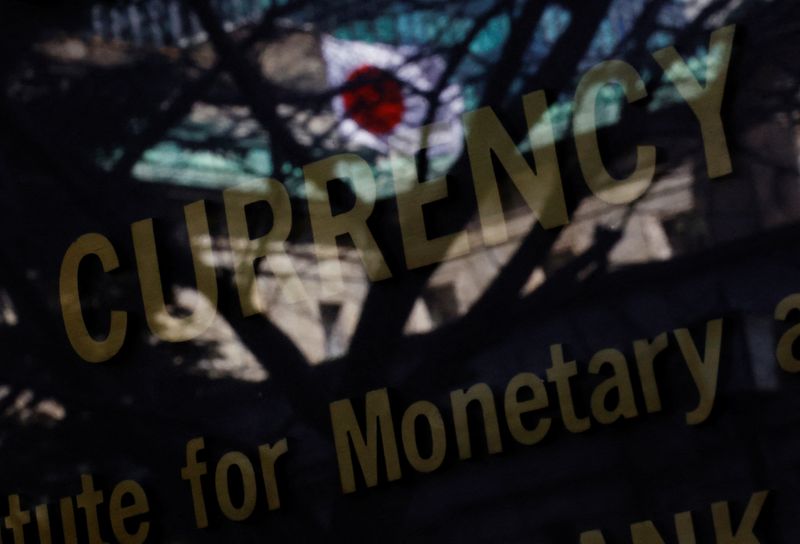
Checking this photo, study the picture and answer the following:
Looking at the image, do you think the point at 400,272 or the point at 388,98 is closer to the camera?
the point at 400,272

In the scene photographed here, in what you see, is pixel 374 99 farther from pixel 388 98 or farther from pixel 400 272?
pixel 400 272

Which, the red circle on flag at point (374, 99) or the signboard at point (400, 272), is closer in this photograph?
the signboard at point (400, 272)

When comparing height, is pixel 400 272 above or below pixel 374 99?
below

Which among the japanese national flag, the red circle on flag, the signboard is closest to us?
the signboard

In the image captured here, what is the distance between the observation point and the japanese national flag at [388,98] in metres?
4.54

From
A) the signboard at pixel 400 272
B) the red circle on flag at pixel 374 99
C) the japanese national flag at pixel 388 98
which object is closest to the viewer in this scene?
the signboard at pixel 400 272

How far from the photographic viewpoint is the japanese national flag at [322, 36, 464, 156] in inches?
179

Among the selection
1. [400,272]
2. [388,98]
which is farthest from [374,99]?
[400,272]

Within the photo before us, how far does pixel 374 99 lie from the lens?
15.5 ft

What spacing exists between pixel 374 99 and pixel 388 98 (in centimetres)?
5

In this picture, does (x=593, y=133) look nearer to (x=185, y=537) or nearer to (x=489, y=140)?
(x=489, y=140)

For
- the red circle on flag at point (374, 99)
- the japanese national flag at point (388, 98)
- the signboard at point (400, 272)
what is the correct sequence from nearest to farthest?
the signboard at point (400, 272) < the japanese national flag at point (388, 98) < the red circle on flag at point (374, 99)

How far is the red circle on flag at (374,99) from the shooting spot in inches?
→ 184

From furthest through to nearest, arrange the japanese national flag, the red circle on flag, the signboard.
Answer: the red circle on flag < the japanese national flag < the signboard
